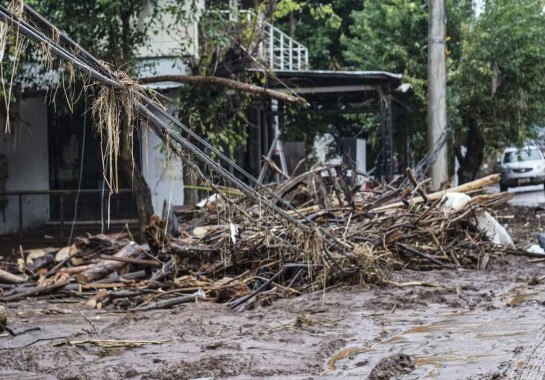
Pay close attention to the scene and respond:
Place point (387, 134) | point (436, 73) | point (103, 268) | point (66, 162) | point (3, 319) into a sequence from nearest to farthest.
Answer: point (3, 319), point (103, 268), point (436, 73), point (387, 134), point (66, 162)

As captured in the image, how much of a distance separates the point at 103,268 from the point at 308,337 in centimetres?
432

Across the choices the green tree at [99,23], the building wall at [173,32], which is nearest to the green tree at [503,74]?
the building wall at [173,32]

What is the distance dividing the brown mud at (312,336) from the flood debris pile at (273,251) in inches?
13.7

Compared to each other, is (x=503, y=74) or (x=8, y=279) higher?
(x=503, y=74)

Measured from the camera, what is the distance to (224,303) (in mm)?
9750

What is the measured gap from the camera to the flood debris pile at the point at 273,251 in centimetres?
1008

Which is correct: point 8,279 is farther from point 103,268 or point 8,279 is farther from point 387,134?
point 387,134

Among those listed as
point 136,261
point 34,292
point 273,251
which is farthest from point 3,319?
point 273,251

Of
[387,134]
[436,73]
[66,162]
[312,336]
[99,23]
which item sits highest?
[99,23]

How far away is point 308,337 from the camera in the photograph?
764 centimetres

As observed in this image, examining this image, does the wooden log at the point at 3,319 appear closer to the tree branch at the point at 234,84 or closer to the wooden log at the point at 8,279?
the wooden log at the point at 8,279

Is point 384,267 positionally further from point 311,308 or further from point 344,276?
point 311,308

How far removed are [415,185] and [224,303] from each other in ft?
15.1

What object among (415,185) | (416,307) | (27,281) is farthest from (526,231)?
(27,281)
